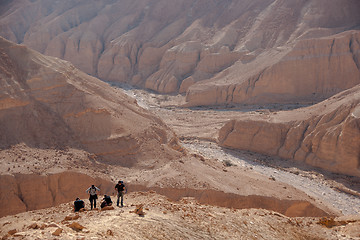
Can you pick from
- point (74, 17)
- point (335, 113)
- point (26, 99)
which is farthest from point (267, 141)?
point (74, 17)

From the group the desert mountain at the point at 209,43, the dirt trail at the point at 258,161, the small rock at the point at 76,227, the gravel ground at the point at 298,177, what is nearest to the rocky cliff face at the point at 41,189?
the small rock at the point at 76,227

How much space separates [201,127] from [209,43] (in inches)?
740

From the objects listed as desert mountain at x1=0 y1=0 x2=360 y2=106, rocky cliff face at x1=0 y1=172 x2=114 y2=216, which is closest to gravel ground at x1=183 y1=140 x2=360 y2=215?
rocky cliff face at x1=0 y1=172 x2=114 y2=216

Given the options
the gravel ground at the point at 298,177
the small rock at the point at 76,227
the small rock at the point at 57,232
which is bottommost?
the gravel ground at the point at 298,177

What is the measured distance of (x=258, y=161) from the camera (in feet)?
67.3

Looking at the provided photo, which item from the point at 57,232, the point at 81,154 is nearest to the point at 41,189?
the point at 81,154

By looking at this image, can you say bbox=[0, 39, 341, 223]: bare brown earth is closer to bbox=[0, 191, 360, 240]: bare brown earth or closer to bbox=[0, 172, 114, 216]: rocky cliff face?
bbox=[0, 172, 114, 216]: rocky cliff face

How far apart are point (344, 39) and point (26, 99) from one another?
28.6m

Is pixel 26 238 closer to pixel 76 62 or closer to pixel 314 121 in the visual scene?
pixel 314 121

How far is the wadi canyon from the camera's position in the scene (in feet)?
28.8

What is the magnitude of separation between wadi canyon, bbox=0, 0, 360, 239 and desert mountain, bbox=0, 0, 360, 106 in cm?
18

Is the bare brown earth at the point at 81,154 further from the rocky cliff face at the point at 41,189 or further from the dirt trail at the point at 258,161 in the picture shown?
the dirt trail at the point at 258,161

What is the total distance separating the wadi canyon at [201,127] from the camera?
8789 mm

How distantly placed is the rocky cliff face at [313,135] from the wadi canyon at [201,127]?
7 centimetres
